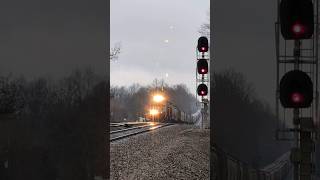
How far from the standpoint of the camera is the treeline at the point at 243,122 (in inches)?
221

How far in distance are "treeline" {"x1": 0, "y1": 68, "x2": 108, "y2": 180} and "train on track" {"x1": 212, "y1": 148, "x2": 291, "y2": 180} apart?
1896 mm

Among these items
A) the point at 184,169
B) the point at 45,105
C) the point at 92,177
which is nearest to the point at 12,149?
the point at 45,105

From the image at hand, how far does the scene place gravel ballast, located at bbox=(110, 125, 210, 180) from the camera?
1009 cm

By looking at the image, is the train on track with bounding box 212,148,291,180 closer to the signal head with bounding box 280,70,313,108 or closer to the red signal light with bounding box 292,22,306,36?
the signal head with bounding box 280,70,313,108

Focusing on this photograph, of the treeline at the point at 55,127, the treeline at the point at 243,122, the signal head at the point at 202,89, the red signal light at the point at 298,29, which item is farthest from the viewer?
the signal head at the point at 202,89

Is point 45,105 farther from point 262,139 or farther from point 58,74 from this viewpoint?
point 262,139

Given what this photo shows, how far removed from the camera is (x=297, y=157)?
13.2ft

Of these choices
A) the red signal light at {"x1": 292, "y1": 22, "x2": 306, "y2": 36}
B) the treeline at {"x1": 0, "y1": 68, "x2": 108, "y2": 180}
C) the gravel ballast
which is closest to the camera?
the red signal light at {"x1": 292, "y1": 22, "x2": 306, "y2": 36}

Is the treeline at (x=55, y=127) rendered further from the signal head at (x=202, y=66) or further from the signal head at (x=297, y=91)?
the signal head at (x=297, y=91)

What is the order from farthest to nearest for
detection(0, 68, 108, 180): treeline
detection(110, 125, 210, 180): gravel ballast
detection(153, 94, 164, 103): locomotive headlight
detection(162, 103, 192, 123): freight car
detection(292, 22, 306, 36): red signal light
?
1. detection(162, 103, 192, 123): freight car
2. detection(153, 94, 164, 103): locomotive headlight
3. detection(110, 125, 210, 180): gravel ballast
4. detection(0, 68, 108, 180): treeline
5. detection(292, 22, 306, 36): red signal light

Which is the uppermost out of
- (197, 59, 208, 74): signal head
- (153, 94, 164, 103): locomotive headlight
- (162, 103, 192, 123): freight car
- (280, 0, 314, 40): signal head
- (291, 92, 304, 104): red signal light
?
(280, 0, 314, 40): signal head

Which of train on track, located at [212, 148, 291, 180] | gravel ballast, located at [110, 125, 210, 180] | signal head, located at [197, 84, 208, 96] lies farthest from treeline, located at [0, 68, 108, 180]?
gravel ballast, located at [110, 125, 210, 180]

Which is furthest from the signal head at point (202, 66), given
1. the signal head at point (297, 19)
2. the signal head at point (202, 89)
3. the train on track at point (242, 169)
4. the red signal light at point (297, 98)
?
the red signal light at point (297, 98)

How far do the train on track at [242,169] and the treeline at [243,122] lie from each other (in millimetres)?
92
